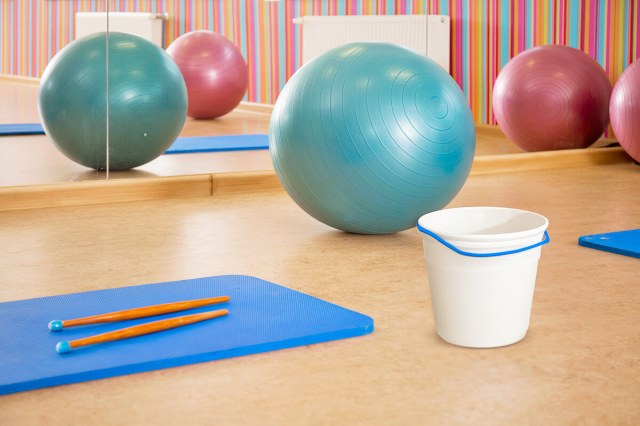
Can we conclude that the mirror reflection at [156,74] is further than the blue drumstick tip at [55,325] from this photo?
Yes

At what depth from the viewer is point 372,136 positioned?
8.73 feet

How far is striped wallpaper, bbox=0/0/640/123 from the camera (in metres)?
3.42

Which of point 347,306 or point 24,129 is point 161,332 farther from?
point 24,129

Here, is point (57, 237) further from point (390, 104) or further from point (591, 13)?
point (591, 13)

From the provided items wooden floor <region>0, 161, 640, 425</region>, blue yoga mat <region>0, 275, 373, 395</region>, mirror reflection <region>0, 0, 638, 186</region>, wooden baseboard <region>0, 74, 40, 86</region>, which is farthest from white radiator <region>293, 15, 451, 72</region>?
blue yoga mat <region>0, 275, 373, 395</region>

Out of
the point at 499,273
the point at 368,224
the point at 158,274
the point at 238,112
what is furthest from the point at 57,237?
the point at 499,273

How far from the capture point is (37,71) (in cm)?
337

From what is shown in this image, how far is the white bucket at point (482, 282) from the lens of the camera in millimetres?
1725

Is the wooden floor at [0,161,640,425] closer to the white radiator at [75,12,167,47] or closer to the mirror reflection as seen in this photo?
the mirror reflection

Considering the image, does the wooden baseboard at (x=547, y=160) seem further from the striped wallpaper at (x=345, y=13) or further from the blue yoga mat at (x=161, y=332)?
the blue yoga mat at (x=161, y=332)

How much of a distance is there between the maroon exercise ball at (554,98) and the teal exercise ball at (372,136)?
1.81 metres

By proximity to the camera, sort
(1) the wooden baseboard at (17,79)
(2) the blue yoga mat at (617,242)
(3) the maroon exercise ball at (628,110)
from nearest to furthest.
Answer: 1. (2) the blue yoga mat at (617,242)
2. (1) the wooden baseboard at (17,79)
3. (3) the maroon exercise ball at (628,110)

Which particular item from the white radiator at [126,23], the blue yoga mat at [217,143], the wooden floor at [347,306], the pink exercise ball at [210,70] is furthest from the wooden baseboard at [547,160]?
the white radiator at [126,23]

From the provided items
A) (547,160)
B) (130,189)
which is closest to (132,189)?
(130,189)
